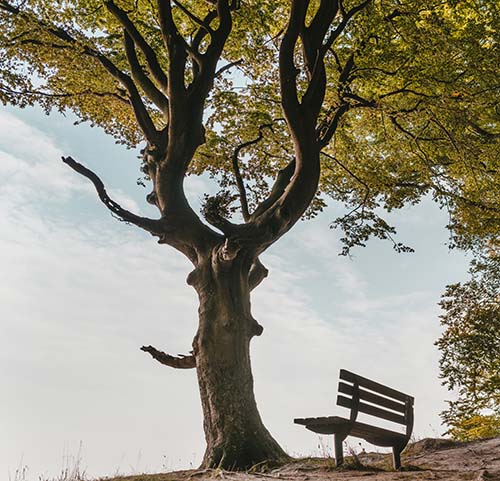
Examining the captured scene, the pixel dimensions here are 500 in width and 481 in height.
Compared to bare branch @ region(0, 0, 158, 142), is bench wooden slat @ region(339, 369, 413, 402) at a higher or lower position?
lower

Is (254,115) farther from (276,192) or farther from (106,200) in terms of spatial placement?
(106,200)

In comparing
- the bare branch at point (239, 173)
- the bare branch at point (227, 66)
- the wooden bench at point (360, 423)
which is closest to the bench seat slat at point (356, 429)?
the wooden bench at point (360, 423)

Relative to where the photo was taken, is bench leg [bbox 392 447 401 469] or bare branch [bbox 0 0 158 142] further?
bare branch [bbox 0 0 158 142]

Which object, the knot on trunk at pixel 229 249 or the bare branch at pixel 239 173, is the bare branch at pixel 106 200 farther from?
the bare branch at pixel 239 173

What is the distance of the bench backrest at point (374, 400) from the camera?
25.4 ft

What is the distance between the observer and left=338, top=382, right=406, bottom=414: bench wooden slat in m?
7.73

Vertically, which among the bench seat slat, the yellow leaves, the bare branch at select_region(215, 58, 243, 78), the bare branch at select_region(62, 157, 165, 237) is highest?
the bare branch at select_region(215, 58, 243, 78)

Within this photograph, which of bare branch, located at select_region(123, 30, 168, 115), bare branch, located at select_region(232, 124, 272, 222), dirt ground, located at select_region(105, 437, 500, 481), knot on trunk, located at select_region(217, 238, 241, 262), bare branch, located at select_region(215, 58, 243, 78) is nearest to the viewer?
dirt ground, located at select_region(105, 437, 500, 481)

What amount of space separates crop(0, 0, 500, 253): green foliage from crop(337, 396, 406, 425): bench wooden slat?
7.09 metres

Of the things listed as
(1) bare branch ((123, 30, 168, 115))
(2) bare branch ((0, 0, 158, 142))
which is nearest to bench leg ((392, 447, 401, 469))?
(2) bare branch ((0, 0, 158, 142))

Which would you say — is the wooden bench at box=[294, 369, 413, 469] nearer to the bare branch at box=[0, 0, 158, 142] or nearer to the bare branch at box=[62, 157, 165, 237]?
the bare branch at box=[62, 157, 165, 237]

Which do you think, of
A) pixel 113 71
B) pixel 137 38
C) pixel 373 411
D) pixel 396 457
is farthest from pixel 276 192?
pixel 396 457

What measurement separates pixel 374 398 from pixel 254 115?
9.51 metres

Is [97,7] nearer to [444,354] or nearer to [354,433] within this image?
[354,433]
